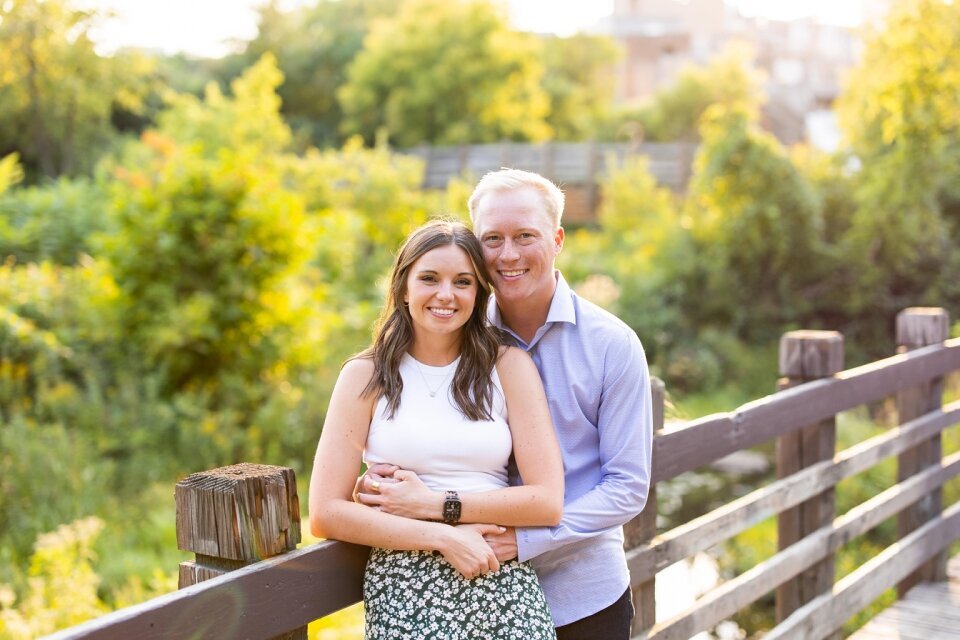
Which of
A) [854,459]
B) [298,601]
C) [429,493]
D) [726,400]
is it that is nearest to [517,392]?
[429,493]

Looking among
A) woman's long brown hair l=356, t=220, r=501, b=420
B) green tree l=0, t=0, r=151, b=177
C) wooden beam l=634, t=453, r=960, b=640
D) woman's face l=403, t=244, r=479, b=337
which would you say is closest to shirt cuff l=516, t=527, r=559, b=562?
woman's long brown hair l=356, t=220, r=501, b=420

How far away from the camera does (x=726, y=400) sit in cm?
1289

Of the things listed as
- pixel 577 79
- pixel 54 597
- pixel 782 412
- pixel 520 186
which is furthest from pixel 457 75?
pixel 520 186

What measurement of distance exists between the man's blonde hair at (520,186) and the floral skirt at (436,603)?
2.58 feet

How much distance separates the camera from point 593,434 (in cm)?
234

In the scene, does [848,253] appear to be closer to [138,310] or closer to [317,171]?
[317,171]

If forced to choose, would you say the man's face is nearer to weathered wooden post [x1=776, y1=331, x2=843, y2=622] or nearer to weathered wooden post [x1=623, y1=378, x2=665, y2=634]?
weathered wooden post [x1=623, y1=378, x2=665, y2=634]

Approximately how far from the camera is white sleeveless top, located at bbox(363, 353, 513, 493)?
2.07 m

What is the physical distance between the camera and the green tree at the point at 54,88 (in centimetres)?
1684

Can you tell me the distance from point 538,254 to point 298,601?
2.99ft

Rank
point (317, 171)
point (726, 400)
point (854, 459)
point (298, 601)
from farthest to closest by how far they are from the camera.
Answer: point (317, 171) < point (726, 400) < point (854, 459) < point (298, 601)

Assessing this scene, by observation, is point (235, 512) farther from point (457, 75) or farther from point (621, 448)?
point (457, 75)

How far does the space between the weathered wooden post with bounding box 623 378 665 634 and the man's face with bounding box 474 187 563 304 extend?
64 cm

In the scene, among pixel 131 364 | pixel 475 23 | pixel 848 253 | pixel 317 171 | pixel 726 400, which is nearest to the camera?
pixel 131 364
